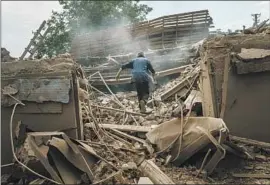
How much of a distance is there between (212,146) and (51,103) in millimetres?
2408

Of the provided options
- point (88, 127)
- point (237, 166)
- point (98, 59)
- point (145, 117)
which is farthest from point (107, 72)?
point (237, 166)

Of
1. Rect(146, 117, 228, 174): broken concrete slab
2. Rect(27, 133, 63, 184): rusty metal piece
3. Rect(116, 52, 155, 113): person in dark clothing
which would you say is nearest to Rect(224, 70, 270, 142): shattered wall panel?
Rect(146, 117, 228, 174): broken concrete slab

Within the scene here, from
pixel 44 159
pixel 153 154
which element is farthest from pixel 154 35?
pixel 44 159

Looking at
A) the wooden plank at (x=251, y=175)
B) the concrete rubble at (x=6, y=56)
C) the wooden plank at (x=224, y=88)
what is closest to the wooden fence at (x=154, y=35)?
the concrete rubble at (x=6, y=56)

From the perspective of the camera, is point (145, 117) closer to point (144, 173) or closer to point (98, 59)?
point (144, 173)

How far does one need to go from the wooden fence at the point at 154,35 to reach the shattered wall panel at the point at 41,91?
44.6 ft

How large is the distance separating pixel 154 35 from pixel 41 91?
14.0 m

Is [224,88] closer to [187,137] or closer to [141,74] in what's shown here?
[187,137]

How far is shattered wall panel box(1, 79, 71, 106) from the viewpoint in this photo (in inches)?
213

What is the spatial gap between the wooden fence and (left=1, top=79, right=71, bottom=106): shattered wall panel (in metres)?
13.6

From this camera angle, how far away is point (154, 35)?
18953mm

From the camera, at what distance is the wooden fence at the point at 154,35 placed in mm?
18781

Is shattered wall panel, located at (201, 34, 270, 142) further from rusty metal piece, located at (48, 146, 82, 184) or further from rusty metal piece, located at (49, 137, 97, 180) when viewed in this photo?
rusty metal piece, located at (48, 146, 82, 184)

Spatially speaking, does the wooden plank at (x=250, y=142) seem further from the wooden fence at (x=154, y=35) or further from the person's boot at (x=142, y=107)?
the wooden fence at (x=154, y=35)
